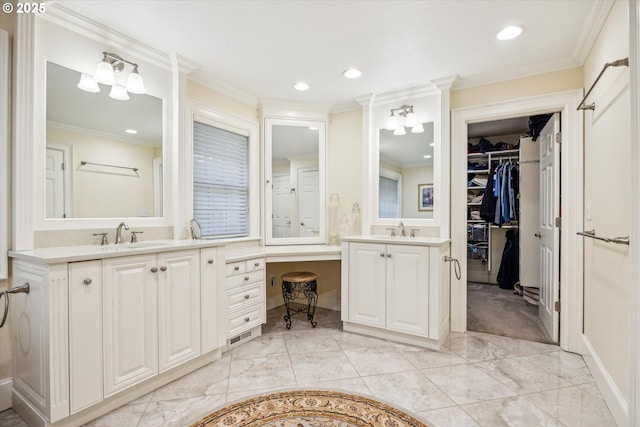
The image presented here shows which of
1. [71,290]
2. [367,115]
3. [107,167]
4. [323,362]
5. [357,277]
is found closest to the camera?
[71,290]

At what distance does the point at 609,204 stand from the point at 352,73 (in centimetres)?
214

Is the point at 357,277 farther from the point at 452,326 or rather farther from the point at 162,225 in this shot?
the point at 162,225

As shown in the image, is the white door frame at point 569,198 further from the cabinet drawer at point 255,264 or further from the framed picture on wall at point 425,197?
the cabinet drawer at point 255,264

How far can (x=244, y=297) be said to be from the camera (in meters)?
2.74

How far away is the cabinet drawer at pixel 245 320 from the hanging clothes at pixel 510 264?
3857mm

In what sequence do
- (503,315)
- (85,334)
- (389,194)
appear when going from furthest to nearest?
1. (503,315)
2. (389,194)
3. (85,334)

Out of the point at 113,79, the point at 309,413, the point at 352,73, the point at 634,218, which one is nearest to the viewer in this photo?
the point at 634,218

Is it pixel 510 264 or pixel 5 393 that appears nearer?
pixel 5 393

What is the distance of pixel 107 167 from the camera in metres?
2.24

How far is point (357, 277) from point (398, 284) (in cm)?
41

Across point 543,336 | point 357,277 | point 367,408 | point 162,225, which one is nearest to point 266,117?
point 162,225

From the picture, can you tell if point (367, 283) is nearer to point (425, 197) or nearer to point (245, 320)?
point (425, 197)

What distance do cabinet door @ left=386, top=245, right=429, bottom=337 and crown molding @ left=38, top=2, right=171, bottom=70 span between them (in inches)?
98.8

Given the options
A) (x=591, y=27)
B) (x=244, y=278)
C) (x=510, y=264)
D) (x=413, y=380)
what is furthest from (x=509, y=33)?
(x=510, y=264)
